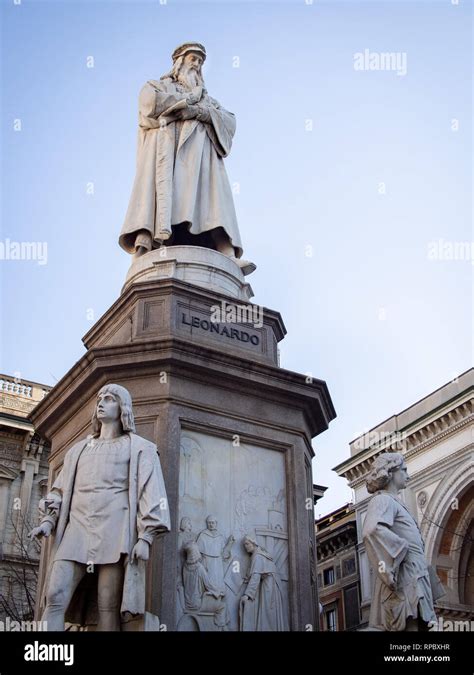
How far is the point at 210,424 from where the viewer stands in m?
9.99

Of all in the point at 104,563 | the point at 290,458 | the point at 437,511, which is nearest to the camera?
the point at 104,563

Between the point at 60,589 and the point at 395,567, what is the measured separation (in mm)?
3190

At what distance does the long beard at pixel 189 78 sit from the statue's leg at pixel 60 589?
913 centimetres

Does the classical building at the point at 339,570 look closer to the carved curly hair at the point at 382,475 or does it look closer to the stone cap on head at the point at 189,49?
the stone cap on head at the point at 189,49

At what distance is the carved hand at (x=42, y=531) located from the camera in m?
7.74

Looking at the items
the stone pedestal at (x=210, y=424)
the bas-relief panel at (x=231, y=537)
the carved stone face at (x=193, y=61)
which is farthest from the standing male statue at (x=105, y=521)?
the carved stone face at (x=193, y=61)

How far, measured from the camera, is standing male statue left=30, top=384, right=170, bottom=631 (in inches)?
297

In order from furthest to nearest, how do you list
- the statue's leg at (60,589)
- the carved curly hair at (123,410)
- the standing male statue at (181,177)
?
the standing male statue at (181,177) → the carved curly hair at (123,410) → the statue's leg at (60,589)

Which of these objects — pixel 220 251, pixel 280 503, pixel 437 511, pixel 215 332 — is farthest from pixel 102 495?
pixel 437 511

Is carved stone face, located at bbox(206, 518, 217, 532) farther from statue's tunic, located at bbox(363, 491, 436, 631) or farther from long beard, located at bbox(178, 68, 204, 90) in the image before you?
long beard, located at bbox(178, 68, 204, 90)

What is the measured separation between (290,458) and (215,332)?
6.35 ft

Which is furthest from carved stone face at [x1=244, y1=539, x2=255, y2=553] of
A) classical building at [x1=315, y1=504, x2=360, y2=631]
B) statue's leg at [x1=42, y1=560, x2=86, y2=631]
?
classical building at [x1=315, y1=504, x2=360, y2=631]
